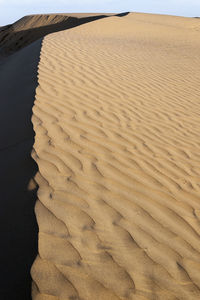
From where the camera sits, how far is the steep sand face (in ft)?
7.18

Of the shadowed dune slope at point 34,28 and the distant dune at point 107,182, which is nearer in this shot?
the distant dune at point 107,182

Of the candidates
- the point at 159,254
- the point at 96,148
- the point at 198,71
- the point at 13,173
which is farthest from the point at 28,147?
the point at 198,71

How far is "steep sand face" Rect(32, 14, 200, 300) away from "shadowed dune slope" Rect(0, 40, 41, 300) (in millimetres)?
81

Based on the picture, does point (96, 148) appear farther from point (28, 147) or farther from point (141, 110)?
point (141, 110)

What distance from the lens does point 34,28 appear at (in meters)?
22.8

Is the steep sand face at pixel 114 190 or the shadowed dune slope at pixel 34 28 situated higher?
the shadowed dune slope at pixel 34 28

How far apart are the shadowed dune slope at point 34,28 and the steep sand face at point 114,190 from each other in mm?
15304

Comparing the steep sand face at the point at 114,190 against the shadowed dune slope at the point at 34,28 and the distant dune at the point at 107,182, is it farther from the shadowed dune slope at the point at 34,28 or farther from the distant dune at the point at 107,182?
the shadowed dune slope at the point at 34,28

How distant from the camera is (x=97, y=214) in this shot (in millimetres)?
2730

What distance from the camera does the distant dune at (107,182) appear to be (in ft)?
7.22

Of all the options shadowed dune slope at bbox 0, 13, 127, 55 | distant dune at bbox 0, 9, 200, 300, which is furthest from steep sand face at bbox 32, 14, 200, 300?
shadowed dune slope at bbox 0, 13, 127, 55

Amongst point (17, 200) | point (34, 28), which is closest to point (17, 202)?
point (17, 200)

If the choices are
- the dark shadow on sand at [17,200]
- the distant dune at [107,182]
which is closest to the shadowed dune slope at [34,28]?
the distant dune at [107,182]

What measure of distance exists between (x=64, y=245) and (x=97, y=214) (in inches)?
18.4
